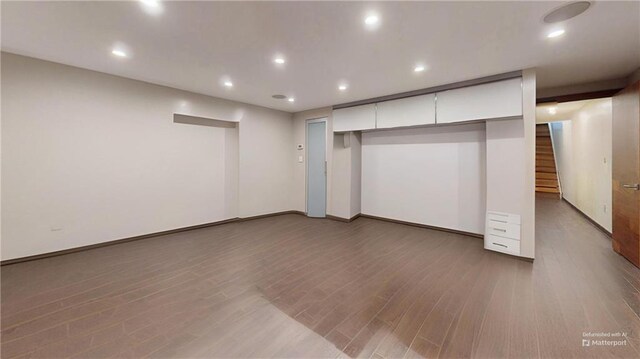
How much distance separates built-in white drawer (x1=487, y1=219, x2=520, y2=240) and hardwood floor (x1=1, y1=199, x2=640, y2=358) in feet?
1.05

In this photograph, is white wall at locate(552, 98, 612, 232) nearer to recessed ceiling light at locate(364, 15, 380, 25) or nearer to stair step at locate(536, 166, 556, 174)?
stair step at locate(536, 166, 556, 174)

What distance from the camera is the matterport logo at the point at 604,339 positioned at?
1697 mm

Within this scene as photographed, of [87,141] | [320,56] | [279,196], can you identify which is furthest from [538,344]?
[87,141]

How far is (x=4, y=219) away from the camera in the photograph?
9.63ft

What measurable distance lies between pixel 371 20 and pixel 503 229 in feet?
11.1

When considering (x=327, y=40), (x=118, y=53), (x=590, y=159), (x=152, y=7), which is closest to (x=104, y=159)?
(x=118, y=53)

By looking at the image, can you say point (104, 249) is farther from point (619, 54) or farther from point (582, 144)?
point (582, 144)

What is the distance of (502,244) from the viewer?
11.1 feet

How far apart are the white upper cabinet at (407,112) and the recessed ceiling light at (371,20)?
2.35 m

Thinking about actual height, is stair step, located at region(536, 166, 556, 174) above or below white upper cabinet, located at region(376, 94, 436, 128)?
below

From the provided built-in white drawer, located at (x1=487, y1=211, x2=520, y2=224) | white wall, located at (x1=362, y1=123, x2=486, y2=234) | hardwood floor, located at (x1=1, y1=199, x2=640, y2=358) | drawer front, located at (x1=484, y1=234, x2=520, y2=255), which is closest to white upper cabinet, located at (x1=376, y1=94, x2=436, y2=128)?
white wall, located at (x1=362, y1=123, x2=486, y2=234)

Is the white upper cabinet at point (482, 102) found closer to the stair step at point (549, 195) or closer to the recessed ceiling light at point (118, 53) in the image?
the recessed ceiling light at point (118, 53)

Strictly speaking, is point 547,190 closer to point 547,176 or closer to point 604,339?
point 547,176

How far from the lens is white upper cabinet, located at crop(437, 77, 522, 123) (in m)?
3.22
